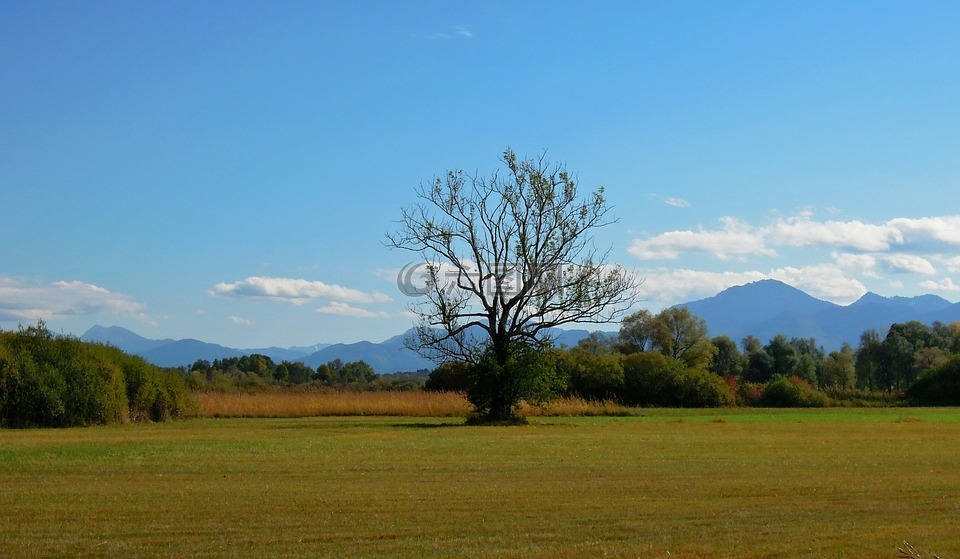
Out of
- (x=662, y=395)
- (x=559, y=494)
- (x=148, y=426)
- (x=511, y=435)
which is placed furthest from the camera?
(x=662, y=395)

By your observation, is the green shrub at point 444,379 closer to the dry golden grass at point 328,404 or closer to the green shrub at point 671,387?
the dry golden grass at point 328,404

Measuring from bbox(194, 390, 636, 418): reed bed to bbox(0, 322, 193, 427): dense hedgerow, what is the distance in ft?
18.7

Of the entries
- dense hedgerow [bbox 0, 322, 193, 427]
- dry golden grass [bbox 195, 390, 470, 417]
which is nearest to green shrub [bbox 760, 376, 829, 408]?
dry golden grass [bbox 195, 390, 470, 417]

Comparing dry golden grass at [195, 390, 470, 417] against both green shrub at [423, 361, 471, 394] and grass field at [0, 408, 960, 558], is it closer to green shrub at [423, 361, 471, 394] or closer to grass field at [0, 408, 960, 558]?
green shrub at [423, 361, 471, 394]

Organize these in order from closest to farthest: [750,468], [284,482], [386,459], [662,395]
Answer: [284,482], [750,468], [386,459], [662,395]

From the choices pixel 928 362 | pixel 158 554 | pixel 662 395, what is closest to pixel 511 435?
pixel 158 554

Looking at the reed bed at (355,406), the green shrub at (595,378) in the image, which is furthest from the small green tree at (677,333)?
the reed bed at (355,406)

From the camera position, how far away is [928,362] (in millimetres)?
98375

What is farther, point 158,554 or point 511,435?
point 511,435

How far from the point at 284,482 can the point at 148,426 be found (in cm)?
2136

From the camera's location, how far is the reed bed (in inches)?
1742

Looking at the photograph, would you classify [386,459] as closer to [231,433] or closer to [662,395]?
[231,433]

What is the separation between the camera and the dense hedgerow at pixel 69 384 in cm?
3281

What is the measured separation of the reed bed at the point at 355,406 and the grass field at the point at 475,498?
1961 centimetres
